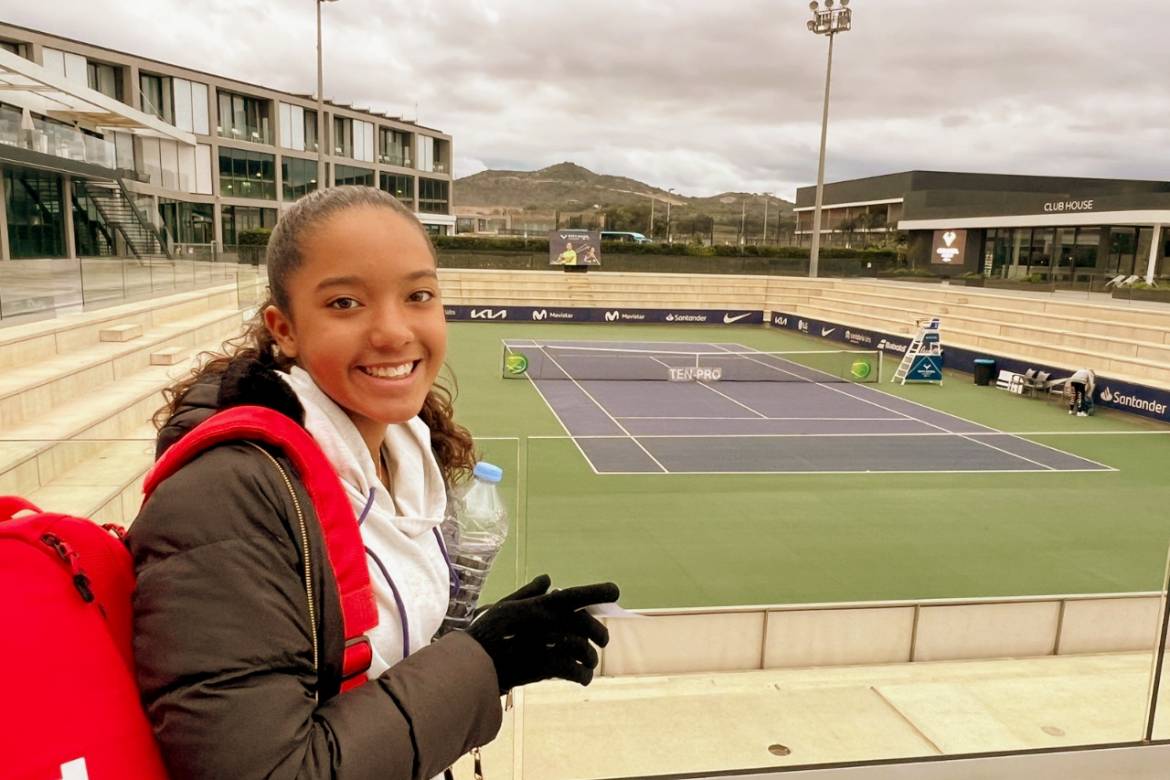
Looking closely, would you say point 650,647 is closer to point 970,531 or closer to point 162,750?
point 970,531

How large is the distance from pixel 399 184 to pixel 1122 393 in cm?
5064

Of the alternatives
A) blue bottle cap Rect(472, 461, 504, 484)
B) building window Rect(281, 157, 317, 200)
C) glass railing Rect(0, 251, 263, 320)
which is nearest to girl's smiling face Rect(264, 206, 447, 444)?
blue bottle cap Rect(472, 461, 504, 484)

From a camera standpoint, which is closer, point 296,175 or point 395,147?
point 296,175

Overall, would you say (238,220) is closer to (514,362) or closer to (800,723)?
(514,362)

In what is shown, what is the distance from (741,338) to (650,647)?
26.4 metres

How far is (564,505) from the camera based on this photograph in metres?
4.44

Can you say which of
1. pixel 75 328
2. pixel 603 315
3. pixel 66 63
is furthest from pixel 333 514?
pixel 66 63

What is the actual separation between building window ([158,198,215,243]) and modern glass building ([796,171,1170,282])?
38.8 metres

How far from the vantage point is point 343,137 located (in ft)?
176

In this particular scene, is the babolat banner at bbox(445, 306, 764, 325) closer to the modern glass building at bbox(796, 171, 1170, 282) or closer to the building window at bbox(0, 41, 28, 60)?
the modern glass building at bbox(796, 171, 1170, 282)

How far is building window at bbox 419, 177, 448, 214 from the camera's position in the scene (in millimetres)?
61500

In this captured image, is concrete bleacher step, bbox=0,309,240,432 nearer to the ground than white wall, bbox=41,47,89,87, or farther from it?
nearer to the ground

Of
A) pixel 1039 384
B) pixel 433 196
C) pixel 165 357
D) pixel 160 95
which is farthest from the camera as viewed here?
pixel 433 196

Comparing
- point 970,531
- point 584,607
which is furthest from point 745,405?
point 584,607
